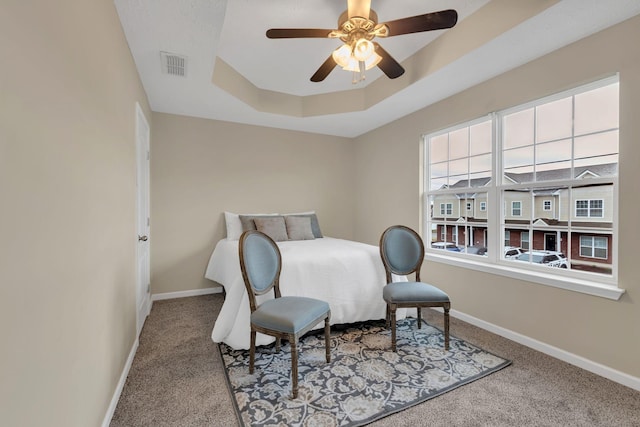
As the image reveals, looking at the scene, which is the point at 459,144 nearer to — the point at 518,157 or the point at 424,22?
the point at 518,157

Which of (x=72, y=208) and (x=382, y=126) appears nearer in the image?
(x=72, y=208)

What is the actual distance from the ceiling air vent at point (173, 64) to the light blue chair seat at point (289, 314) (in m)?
2.13

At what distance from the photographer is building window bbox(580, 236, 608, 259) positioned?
6.96 ft

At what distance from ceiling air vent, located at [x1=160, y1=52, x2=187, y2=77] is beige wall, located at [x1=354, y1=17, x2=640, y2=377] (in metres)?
2.64

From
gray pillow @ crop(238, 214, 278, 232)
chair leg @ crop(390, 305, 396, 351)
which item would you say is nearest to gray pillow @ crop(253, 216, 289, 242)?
gray pillow @ crop(238, 214, 278, 232)

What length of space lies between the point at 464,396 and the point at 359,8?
2470 mm

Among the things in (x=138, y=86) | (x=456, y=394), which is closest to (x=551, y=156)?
(x=456, y=394)

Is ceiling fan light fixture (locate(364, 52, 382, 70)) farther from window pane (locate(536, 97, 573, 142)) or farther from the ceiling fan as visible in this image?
window pane (locate(536, 97, 573, 142))

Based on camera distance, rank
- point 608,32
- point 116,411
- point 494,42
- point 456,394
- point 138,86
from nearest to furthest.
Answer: point 116,411, point 456,394, point 608,32, point 494,42, point 138,86

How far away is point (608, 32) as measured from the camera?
6.55 ft

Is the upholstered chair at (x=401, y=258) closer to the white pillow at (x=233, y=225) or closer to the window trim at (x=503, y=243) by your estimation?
the window trim at (x=503, y=243)

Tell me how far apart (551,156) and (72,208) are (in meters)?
3.20

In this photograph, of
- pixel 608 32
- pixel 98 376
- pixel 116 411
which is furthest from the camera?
pixel 608 32

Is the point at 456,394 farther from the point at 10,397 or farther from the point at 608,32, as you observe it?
the point at 608,32
